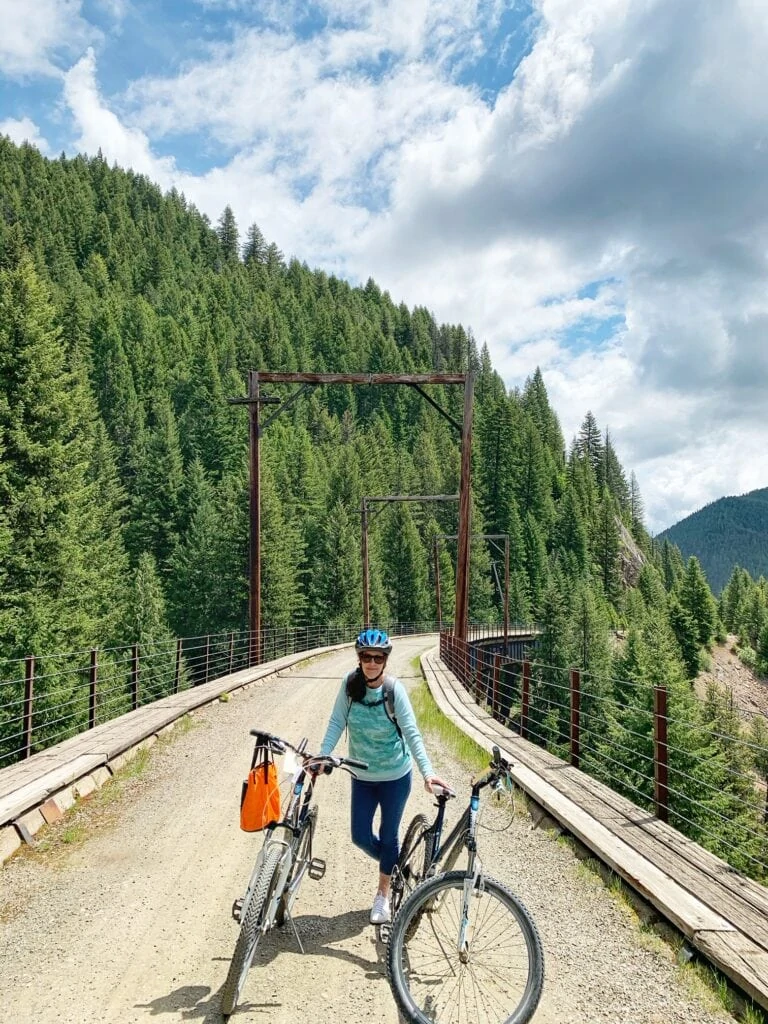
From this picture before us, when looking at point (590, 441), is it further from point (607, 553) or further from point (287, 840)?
point (287, 840)

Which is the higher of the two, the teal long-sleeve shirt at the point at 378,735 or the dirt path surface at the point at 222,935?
the teal long-sleeve shirt at the point at 378,735

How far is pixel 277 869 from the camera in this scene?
3.83m

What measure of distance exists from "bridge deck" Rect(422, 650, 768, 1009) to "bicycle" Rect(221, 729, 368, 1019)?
2319 millimetres

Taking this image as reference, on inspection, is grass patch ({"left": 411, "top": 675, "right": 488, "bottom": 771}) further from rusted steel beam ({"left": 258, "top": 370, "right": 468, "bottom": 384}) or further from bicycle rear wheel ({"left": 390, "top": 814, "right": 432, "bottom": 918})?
rusted steel beam ({"left": 258, "top": 370, "right": 468, "bottom": 384})

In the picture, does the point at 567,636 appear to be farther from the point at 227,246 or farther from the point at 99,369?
the point at 227,246

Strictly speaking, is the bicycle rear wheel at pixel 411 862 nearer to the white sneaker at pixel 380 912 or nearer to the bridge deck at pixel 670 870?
the white sneaker at pixel 380 912

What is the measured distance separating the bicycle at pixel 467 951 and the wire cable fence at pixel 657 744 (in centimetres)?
183

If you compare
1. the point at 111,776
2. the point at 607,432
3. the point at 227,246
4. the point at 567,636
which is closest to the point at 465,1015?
the point at 111,776

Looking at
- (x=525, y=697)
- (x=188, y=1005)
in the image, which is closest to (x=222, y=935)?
(x=188, y=1005)

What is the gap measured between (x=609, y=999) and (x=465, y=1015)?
928 millimetres

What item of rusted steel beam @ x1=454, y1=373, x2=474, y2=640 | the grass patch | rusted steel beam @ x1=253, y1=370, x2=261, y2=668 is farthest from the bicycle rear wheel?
rusted steel beam @ x1=253, y1=370, x2=261, y2=668

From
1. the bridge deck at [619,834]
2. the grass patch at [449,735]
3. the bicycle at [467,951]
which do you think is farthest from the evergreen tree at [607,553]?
the bicycle at [467,951]

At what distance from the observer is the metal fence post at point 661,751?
6738mm

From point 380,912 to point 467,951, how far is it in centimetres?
97
